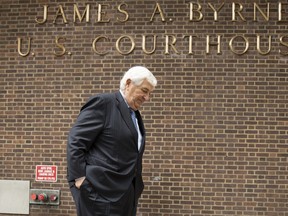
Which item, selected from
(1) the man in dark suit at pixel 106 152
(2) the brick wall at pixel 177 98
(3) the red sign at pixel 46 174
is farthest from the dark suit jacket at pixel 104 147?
(3) the red sign at pixel 46 174

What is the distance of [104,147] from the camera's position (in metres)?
4.15

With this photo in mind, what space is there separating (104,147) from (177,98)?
9.38 ft

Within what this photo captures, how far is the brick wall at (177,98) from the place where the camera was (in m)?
6.70

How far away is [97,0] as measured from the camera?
7.16 metres

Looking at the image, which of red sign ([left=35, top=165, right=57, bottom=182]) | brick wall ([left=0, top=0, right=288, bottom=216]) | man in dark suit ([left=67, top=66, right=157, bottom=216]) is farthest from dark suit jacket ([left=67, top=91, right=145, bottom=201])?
red sign ([left=35, top=165, right=57, bottom=182])

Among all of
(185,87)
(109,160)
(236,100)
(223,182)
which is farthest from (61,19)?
(109,160)

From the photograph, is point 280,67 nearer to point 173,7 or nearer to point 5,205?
point 173,7

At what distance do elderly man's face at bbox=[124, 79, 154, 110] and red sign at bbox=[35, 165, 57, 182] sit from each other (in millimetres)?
3099

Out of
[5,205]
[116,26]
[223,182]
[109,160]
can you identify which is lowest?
[5,205]

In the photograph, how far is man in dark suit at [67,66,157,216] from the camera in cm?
407

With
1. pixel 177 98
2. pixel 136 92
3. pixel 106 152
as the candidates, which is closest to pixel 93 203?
pixel 106 152

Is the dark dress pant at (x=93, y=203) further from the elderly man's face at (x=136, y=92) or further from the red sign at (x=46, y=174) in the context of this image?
the red sign at (x=46, y=174)

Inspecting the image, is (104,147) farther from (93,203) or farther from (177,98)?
(177,98)

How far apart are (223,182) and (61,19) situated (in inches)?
125
